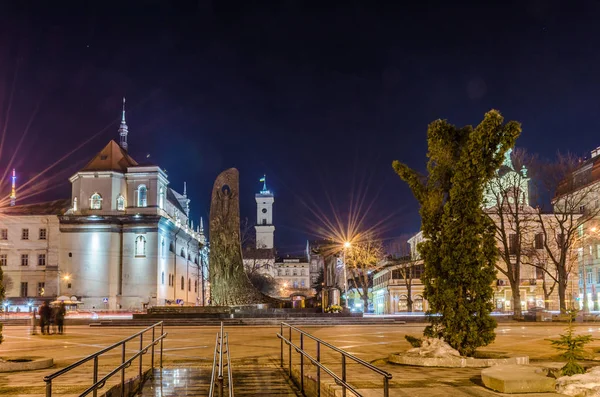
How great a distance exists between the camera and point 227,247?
32.6 m

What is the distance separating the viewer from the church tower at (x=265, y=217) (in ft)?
499

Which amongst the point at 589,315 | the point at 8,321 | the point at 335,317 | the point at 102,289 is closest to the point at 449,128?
the point at 335,317

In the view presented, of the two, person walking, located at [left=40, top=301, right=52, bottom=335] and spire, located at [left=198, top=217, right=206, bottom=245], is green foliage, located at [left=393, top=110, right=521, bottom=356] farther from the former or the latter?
spire, located at [left=198, top=217, right=206, bottom=245]

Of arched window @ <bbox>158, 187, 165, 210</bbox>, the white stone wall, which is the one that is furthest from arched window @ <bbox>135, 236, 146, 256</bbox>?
the white stone wall

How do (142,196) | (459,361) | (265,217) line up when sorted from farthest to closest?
1. (265,217)
2. (142,196)
3. (459,361)

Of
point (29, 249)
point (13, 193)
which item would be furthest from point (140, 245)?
point (13, 193)

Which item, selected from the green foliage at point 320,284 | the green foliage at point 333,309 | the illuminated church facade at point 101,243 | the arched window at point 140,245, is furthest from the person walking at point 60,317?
the arched window at point 140,245

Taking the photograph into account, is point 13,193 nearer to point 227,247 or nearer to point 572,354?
point 227,247

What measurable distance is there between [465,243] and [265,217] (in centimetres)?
14284

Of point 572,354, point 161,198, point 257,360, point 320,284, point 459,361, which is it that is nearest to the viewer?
point 572,354

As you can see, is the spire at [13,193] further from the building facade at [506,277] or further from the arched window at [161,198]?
the building facade at [506,277]

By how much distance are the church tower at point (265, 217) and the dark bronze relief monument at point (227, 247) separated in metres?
118

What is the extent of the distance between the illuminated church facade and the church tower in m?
67.0

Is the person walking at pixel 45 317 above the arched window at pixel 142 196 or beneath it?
beneath
